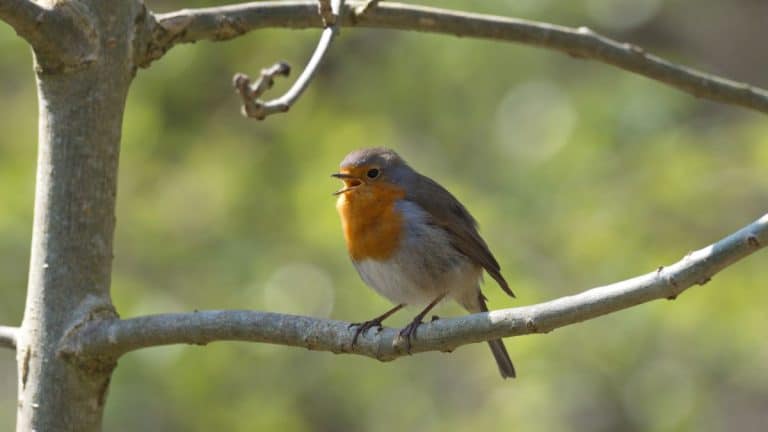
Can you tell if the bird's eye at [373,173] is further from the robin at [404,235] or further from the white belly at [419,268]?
the white belly at [419,268]

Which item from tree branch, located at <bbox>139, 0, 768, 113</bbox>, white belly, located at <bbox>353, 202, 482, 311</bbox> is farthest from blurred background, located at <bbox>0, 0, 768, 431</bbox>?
tree branch, located at <bbox>139, 0, 768, 113</bbox>

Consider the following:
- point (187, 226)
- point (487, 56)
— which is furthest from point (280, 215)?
point (487, 56)

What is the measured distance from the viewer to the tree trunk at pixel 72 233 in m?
2.73

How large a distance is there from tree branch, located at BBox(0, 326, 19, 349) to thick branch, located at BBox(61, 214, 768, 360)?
169mm

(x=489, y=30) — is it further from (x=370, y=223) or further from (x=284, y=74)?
(x=370, y=223)

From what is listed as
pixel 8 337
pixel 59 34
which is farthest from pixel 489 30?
pixel 8 337

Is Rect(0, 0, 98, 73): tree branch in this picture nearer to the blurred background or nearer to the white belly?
the white belly

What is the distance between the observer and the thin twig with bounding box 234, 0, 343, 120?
2.83 m

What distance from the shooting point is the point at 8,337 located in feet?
9.25

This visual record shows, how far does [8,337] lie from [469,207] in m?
3.74

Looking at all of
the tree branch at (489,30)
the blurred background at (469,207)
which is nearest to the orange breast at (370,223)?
the tree branch at (489,30)

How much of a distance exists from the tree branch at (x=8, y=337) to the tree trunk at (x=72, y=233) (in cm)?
4

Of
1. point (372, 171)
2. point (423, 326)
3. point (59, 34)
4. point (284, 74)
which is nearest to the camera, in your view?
point (423, 326)

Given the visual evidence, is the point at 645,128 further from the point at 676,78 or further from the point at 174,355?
the point at 676,78
